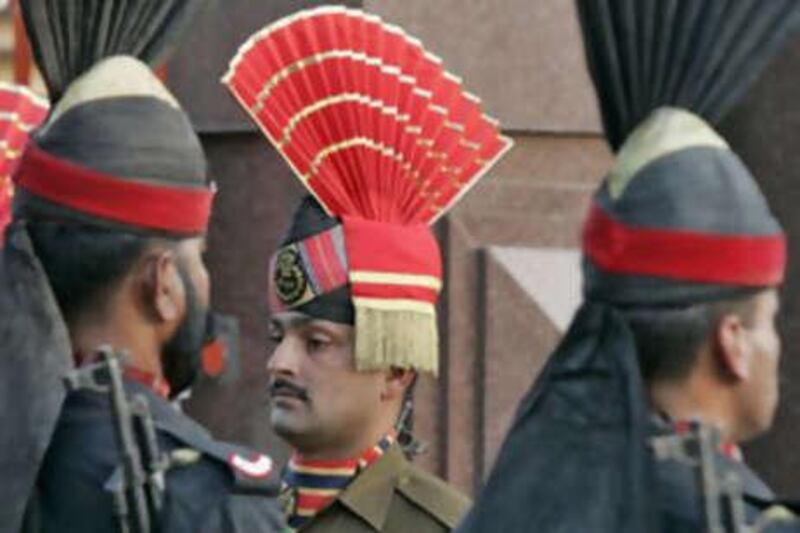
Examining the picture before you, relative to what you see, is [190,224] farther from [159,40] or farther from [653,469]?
[653,469]

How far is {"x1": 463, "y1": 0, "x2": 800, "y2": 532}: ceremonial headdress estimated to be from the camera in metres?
6.15

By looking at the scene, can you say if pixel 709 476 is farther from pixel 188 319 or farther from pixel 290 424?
pixel 290 424

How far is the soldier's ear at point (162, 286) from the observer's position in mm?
6902

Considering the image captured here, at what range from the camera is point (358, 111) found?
872 centimetres

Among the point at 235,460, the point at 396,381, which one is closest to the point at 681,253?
the point at 235,460

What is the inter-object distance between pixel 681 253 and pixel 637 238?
8cm

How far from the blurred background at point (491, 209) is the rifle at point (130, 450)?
413 centimetres

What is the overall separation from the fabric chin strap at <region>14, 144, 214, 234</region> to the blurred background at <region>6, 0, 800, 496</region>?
12.7ft

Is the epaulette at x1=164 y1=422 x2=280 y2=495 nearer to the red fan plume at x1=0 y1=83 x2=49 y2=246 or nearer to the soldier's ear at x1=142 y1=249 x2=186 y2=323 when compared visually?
the soldier's ear at x1=142 y1=249 x2=186 y2=323

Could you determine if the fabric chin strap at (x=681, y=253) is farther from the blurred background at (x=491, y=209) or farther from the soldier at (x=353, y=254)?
the blurred background at (x=491, y=209)

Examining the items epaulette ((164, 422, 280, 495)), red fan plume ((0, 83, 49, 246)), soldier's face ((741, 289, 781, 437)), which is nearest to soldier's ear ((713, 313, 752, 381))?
soldier's face ((741, 289, 781, 437))

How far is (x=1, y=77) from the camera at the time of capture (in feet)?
38.1

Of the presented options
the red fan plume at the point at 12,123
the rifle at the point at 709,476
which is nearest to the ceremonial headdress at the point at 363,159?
the red fan plume at the point at 12,123

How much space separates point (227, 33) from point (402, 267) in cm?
260
